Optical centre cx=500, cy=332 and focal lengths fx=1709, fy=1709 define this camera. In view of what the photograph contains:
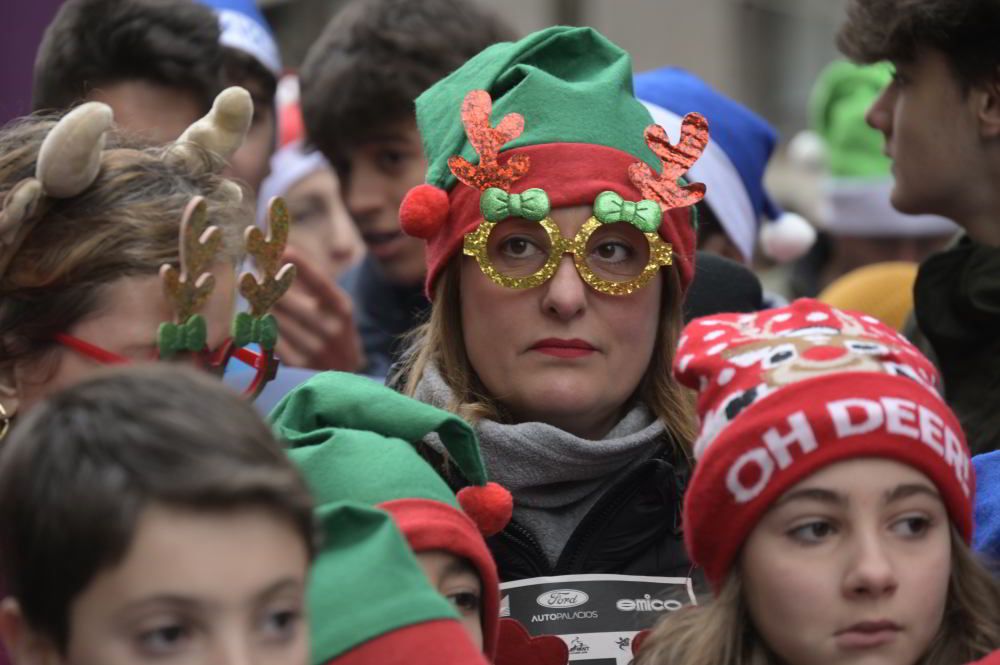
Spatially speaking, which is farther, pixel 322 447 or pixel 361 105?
pixel 361 105

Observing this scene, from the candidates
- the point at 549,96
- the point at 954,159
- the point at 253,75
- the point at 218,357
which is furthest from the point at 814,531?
the point at 253,75

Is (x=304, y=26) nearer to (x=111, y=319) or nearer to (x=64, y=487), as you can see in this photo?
(x=111, y=319)

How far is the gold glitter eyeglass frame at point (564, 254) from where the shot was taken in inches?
149

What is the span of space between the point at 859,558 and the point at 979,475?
740 mm

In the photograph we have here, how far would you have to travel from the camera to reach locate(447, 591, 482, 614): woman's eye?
309cm

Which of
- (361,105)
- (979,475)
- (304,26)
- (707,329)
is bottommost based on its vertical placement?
(304,26)

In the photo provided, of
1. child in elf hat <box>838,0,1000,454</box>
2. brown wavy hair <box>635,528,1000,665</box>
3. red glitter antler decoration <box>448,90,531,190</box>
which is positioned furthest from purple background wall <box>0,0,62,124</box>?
brown wavy hair <box>635,528,1000,665</box>

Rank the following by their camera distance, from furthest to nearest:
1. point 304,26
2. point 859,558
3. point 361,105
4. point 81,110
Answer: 1. point 304,26
2. point 361,105
3. point 81,110
4. point 859,558

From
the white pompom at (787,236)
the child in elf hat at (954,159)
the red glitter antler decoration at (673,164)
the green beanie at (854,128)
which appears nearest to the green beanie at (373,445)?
the red glitter antler decoration at (673,164)

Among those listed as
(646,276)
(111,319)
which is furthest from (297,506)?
(646,276)

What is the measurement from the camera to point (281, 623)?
97.9 inches

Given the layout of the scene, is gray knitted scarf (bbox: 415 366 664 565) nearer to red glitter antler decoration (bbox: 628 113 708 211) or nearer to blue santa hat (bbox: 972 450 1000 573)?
red glitter antler decoration (bbox: 628 113 708 211)

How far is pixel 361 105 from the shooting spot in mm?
5828

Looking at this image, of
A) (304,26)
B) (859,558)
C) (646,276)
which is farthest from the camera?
(304,26)
